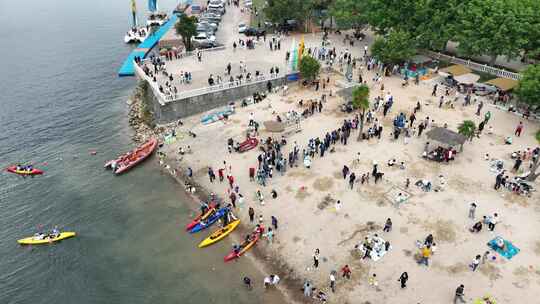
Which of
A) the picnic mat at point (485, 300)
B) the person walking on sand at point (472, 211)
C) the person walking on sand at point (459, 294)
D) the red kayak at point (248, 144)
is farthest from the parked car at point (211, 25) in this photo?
the picnic mat at point (485, 300)

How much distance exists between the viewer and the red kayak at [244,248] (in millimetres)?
27328

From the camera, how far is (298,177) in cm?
3300

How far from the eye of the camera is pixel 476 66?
49.2 meters

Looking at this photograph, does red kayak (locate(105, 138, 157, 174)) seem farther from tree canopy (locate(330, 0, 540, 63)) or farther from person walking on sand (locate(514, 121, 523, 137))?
person walking on sand (locate(514, 121, 523, 137))

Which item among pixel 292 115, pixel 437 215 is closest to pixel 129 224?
pixel 292 115

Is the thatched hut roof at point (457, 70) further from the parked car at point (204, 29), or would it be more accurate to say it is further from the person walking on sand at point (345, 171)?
the parked car at point (204, 29)

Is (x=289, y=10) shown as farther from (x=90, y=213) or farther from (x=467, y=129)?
(x=90, y=213)

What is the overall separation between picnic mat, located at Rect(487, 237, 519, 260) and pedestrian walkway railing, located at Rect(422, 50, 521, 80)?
2483cm

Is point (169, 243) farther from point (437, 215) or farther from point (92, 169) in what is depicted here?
point (437, 215)

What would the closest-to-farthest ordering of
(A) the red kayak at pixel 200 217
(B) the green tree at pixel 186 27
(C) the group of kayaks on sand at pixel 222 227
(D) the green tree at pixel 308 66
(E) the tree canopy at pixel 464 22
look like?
(C) the group of kayaks on sand at pixel 222 227 < (A) the red kayak at pixel 200 217 < (E) the tree canopy at pixel 464 22 < (D) the green tree at pixel 308 66 < (B) the green tree at pixel 186 27

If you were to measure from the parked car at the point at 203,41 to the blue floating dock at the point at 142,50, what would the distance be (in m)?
9.67

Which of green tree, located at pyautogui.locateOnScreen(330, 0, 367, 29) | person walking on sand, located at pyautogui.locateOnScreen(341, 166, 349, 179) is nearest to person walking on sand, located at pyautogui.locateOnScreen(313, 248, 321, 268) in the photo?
person walking on sand, located at pyautogui.locateOnScreen(341, 166, 349, 179)

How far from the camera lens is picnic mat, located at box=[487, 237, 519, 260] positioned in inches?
975

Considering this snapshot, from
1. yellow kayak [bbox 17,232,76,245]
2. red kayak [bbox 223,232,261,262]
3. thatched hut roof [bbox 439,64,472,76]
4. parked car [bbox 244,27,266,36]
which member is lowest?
yellow kayak [bbox 17,232,76,245]
